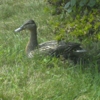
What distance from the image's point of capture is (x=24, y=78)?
5.48m

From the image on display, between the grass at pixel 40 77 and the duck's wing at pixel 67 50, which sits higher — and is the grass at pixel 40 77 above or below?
below

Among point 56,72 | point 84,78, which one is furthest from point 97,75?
point 56,72

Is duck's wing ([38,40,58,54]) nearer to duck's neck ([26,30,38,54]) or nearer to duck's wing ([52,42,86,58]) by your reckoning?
duck's wing ([52,42,86,58])

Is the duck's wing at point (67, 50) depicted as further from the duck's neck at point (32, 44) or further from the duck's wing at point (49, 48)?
the duck's neck at point (32, 44)

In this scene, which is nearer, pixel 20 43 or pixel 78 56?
pixel 78 56

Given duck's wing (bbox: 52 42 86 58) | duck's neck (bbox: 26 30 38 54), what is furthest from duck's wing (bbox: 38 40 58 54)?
duck's neck (bbox: 26 30 38 54)

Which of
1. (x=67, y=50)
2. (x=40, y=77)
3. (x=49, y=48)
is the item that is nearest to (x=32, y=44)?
(x=49, y=48)

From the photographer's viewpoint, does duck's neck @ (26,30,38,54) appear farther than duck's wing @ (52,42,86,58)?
Yes

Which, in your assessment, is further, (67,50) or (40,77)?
(67,50)

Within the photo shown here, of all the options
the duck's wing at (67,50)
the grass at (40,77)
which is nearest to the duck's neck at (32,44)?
the grass at (40,77)

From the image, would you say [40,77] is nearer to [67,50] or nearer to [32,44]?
[67,50]

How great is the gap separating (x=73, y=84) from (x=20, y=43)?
1.99 meters

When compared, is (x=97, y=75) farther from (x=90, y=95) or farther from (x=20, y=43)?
(x=20, y=43)

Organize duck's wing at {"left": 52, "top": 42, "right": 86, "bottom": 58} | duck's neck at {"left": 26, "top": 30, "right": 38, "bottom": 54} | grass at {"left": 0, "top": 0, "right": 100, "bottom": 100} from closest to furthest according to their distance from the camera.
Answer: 1. grass at {"left": 0, "top": 0, "right": 100, "bottom": 100}
2. duck's wing at {"left": 52, "top": 42, "right": 86, "bottom": 58}
3. duck's neck at {"left": 26, "top": 30, "right": 38, "bottom": 54}
